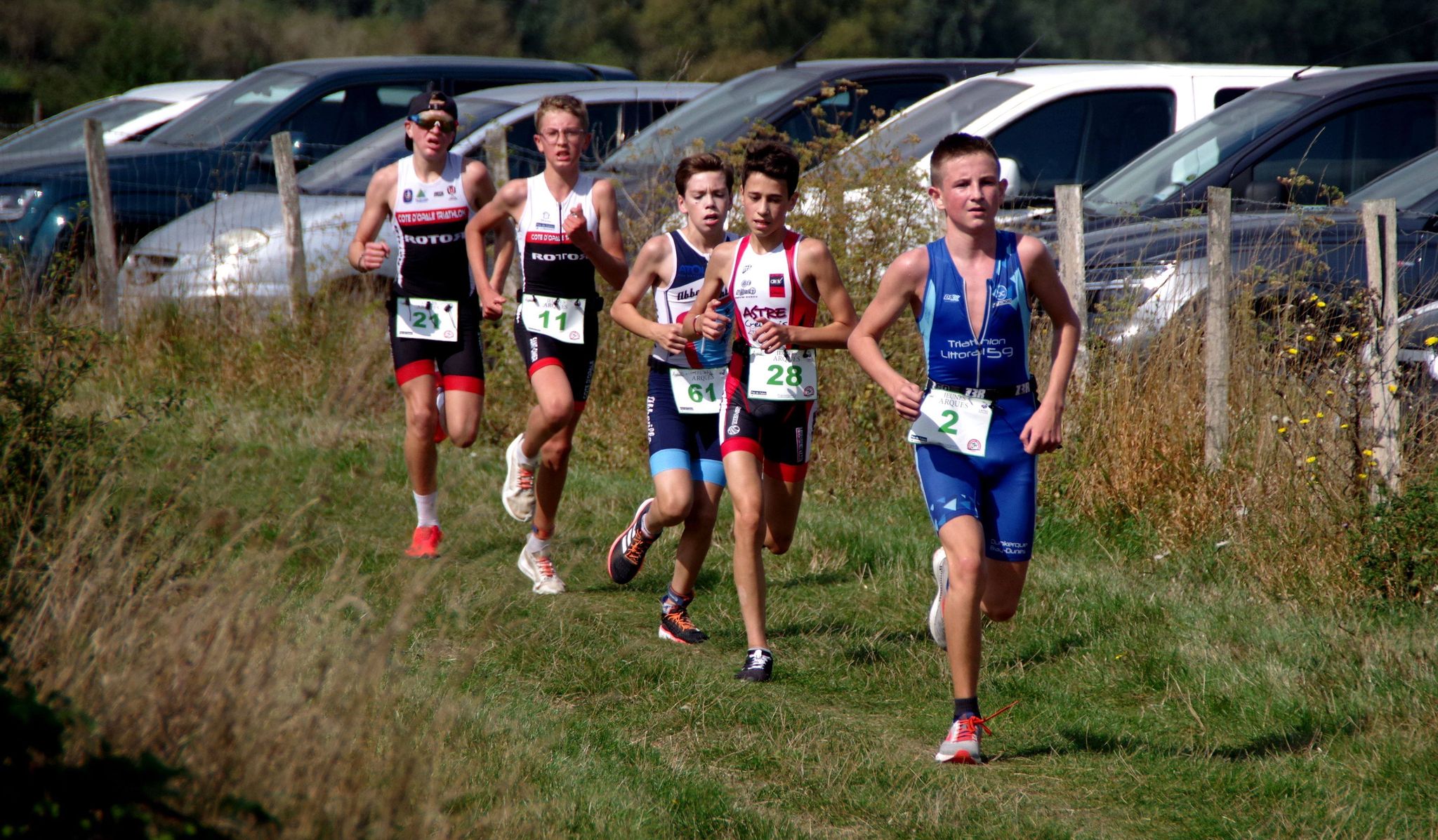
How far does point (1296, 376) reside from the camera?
269 inches

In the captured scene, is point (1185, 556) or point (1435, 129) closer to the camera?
point (1185, 556)

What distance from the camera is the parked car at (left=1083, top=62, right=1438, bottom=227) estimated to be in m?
9.15

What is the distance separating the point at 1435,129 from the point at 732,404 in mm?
6755

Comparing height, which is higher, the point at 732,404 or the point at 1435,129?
the point at 1435,129

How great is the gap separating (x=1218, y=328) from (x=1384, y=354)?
948 mm

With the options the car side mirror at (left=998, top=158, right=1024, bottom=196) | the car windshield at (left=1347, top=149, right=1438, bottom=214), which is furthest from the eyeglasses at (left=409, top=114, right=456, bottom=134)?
the car windshield at (left=1347, top=149, right=1438, bottom=214)

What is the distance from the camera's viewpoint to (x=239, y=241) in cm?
1111

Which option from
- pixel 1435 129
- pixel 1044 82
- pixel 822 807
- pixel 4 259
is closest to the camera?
pixel 822 807

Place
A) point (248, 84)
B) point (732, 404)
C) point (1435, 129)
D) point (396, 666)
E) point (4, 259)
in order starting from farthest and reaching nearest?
1. point (248, 84)
2. point (1435, 129)
3. point (4, 259)
4. point (732, 404)
5. point (396, 666)

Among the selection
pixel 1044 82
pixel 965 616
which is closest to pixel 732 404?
pixel 965 616

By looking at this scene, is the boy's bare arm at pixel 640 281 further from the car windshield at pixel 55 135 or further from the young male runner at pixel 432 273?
the car windshield at pixel 55 135

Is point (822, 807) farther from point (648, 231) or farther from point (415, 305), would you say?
point (648, 231)

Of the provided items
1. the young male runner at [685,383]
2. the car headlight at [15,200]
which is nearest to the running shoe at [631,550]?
the young male runner at [685,383]

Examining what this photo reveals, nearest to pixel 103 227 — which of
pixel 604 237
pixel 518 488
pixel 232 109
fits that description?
pixel 232 109
